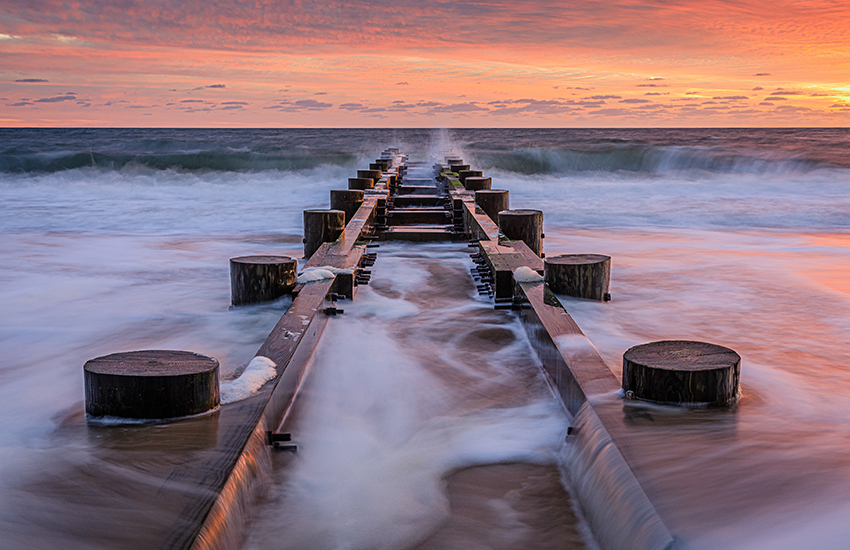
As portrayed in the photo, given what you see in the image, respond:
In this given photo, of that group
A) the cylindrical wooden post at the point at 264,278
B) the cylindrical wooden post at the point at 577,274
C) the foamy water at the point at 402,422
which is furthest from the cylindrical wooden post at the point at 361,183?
the cylindrical wooden post at the point at 577,274

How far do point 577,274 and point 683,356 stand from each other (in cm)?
183

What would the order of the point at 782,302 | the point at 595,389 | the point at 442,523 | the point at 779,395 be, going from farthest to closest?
the point at 782,302 → the point at 779,395 → the point at 595,389 → the point at 442,523

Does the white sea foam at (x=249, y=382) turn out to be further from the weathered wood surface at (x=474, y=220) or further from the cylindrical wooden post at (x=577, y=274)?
the weathered wood surface at (x=474, y=220)

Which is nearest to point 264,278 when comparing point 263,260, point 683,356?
point 263,260

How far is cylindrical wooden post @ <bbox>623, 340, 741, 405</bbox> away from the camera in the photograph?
88.0 inches

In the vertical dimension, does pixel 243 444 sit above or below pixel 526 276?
below

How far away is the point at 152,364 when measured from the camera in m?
2.25

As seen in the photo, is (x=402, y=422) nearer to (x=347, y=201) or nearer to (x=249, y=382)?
(x=249, y=382)

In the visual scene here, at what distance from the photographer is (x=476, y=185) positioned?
847cm

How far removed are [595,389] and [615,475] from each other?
46 cm

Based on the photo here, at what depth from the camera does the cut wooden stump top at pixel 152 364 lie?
85.7 inches

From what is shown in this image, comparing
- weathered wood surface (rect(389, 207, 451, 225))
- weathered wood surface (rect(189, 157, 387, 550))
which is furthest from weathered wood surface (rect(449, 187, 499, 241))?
weathered wood surface (rect(189, 157, 387, 550))

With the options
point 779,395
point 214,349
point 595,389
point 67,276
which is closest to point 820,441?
point 779,395

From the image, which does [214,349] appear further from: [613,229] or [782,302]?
[613,229]
